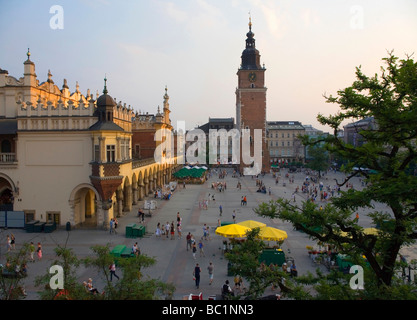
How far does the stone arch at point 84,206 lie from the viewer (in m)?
28.8

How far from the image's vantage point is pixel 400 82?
27.5 ft

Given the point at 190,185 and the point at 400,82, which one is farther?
the point at 190,185

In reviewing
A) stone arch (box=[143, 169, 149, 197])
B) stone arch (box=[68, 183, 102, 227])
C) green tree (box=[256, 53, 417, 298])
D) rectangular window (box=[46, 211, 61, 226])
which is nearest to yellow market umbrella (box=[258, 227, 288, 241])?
green tree (box=[256, 53, 417, 298])

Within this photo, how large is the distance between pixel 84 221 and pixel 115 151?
741 cm

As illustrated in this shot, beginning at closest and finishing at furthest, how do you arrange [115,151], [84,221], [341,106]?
[341,106] → [115,151] → [84,221]

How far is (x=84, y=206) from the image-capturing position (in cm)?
3141

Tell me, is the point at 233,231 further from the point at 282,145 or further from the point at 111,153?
the point at 282,145

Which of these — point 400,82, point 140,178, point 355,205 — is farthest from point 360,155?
point 140,178

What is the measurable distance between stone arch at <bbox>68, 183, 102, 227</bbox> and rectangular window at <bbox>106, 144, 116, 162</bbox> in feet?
9.07

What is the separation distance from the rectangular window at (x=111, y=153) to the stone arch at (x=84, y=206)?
2765mm

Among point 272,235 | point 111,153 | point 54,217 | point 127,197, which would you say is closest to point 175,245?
point 272,235

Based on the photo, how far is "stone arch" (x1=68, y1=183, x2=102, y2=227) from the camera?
94.6ft

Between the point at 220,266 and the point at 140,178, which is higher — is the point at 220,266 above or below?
below
